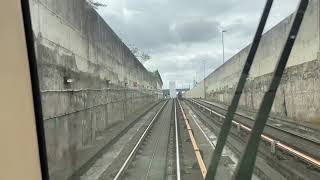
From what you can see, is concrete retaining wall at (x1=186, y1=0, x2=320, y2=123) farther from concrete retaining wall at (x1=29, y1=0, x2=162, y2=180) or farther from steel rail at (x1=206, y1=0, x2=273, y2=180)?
concrete retaining wall at (x1=29, y1=0, x2=162, y2=180)

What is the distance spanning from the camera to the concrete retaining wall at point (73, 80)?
11734 millimetres

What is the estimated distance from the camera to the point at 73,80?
57.5 ft

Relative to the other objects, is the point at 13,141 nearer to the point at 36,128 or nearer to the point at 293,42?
the point at 36,128

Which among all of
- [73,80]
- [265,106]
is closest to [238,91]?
[265,106]

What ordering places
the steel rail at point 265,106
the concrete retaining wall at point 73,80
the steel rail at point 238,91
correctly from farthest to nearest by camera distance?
the concrete retaining wall at point 73,80, the steel rail at point 238,91, the steel rail at point 265,106

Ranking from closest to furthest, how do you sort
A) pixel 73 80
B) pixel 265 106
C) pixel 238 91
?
pixel 265 106 → pixel 238 91 → pixel 73 80

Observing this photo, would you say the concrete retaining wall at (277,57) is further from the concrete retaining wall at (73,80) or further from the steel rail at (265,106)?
the concrete retaining wall at (73,80)

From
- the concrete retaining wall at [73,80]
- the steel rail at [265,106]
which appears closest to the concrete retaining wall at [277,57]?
the steel rail at [265,106]

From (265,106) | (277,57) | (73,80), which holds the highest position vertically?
(73,80)

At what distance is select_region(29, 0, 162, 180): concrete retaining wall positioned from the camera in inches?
462

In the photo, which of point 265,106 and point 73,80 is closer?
point 265,106

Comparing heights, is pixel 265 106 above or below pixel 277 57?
below

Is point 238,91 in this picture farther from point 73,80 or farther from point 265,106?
point 73,80

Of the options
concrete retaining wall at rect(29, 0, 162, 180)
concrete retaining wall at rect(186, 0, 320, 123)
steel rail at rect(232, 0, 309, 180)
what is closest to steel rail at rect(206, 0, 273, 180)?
concrete retaining wall at rect(186, 0, 320, 123)
